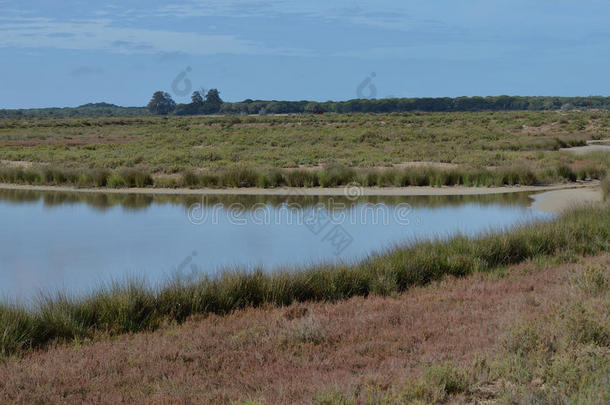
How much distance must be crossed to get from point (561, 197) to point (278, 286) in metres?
14.4

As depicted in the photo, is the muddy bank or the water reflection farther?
the muddy bank

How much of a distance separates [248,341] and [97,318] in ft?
6.22

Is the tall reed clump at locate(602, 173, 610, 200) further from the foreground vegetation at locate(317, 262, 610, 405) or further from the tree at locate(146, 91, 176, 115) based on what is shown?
the tree at locate(146, 91, 176, 115)

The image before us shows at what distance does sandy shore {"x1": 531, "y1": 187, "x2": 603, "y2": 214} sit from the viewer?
1764 centimetres

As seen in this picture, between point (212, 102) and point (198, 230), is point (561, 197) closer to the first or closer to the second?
point (198, 230)

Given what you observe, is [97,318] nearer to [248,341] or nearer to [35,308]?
[35,308]

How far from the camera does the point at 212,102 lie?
115m

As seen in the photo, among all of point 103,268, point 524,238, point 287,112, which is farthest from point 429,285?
point 287,112

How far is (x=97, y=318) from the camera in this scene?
6965 millimetres

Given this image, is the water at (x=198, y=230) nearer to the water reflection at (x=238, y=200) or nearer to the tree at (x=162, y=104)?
the water reflection at (x=238, y=200)

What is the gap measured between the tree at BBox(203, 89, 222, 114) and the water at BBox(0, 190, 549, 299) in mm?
92859

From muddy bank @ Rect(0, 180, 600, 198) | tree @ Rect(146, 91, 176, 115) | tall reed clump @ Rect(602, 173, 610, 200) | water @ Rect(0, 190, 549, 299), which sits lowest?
water @ Rect(0, 190, 549, 299)

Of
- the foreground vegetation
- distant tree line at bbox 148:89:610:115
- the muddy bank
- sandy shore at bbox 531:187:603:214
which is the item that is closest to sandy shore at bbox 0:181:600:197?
the muddy bank

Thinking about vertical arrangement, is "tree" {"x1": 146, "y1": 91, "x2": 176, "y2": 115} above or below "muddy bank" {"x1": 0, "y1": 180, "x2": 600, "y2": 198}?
above
